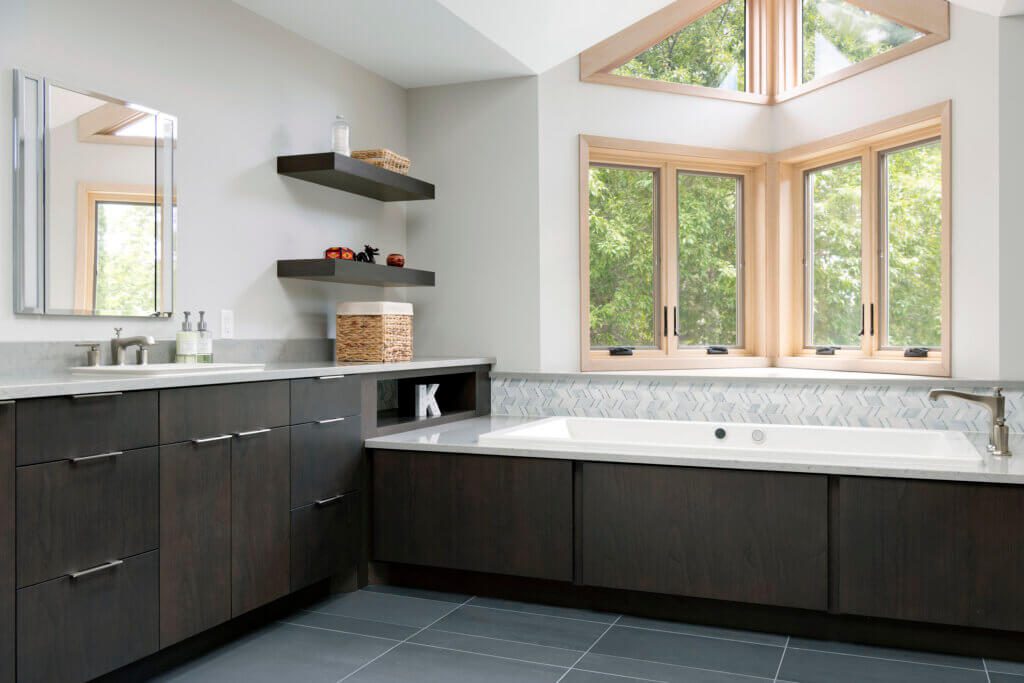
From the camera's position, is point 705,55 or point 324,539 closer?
point 324,539

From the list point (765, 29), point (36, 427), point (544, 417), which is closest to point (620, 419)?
point (544, 417)

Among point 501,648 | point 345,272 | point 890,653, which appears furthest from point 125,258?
point 890,653

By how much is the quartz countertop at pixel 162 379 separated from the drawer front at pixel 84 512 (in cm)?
18

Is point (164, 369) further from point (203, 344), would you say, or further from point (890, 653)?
point (890, 653)

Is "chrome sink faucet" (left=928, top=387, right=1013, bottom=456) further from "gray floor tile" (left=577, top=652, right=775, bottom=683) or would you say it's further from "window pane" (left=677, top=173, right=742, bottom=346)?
"window pane" (left=677, top=173, right=742, bottom=346)

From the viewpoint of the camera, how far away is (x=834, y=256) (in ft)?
14.0

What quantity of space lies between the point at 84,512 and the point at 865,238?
11.6 feet

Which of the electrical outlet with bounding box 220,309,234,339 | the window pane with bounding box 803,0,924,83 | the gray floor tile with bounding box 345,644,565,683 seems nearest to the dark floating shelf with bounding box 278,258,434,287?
the electrical outlet with bounding box 220,309,234,339

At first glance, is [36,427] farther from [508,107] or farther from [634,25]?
[634,25]

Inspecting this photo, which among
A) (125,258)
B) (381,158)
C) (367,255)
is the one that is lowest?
(125,258)

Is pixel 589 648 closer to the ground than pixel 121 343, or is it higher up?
closer to the ground

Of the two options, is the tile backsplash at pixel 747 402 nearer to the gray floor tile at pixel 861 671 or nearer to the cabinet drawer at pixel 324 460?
the cabinet drawer at pixel 324 460

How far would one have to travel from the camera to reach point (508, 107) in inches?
165

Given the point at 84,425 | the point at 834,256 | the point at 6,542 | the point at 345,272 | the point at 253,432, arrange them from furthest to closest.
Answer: the point at 834,256 → the point at 345,272 → the point at 253,432 → the point at 84,425 → the point at 6,542
